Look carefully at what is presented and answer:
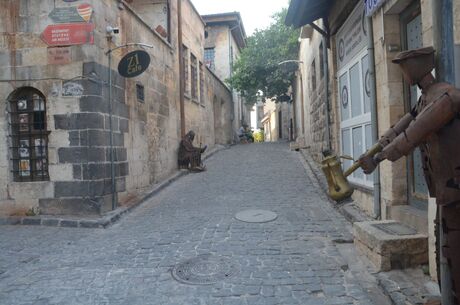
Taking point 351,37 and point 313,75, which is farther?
point 313,75

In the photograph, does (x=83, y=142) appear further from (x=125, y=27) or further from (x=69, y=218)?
(x=125, y=27)

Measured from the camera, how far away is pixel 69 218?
7348 millimetres

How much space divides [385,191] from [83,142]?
520 cm

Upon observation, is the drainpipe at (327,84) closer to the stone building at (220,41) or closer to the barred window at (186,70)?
the barred window at (186,70)

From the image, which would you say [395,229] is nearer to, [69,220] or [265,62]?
[69,220]

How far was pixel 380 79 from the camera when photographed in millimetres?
5590

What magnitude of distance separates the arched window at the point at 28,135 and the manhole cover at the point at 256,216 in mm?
3732

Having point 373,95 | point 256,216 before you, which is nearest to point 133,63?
point 256,216

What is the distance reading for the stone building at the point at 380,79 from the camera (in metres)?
3.71

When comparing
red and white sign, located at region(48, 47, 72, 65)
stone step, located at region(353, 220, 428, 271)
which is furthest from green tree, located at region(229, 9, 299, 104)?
stone step, located at region(353, 220, 428, 271)

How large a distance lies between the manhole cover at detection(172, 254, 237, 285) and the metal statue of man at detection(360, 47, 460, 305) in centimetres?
241

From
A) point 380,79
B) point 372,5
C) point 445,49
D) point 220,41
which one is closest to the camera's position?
point 445,49

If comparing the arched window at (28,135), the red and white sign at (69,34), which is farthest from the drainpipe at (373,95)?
the arched window at (28,135)

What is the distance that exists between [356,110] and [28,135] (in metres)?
6.05
